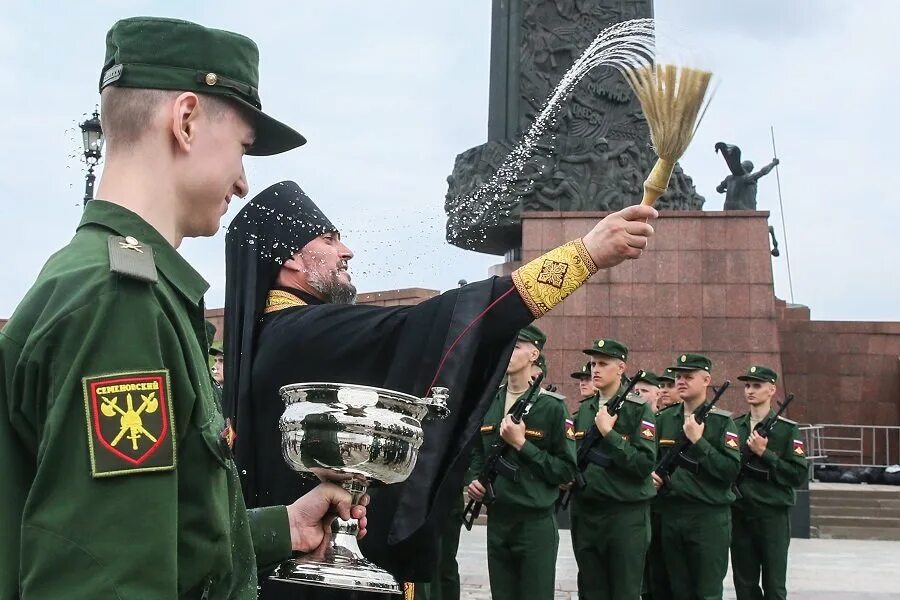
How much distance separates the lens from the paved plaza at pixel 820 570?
403 inches

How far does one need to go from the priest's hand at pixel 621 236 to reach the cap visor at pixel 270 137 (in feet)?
4.15

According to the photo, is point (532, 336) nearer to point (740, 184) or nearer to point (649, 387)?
point (649, 387)

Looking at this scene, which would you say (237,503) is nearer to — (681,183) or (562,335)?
(562,335)

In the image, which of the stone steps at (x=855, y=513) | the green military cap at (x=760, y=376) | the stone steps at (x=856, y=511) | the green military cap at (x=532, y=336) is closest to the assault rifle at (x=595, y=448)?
the green military cap at (x=532, y=336)

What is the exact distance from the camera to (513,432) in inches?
298

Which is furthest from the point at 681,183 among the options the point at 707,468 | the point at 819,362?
the point at 707,468

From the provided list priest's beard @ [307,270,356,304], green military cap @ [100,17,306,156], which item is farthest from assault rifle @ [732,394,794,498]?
green military cap @ [100,17,306,156]

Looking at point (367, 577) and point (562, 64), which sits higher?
point (562, 64)

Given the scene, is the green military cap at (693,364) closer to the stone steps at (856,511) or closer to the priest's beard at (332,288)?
the priest's beard at (332,288)

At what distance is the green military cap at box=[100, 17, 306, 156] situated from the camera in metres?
1.80

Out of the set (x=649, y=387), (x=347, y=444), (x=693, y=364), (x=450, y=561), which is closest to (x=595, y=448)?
(x=450, y=561)

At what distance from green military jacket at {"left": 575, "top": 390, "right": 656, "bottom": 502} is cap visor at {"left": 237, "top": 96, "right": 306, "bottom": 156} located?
626 centimetres

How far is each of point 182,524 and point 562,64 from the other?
19.7m

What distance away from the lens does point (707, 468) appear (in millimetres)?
9023
